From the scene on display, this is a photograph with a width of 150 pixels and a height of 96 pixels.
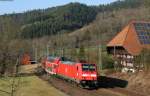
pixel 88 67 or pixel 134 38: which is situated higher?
pixel 134 38

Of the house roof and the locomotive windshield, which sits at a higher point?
the house roof

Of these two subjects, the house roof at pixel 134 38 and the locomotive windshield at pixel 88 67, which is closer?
the locomotive windshield at pixel 88 67

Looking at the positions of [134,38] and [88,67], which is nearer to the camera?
[88,67]

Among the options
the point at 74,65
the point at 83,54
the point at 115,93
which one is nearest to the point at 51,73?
the point at 83,54

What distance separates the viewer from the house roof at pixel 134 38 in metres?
67.7

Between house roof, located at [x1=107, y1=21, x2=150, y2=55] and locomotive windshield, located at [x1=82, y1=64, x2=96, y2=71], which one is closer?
locomotive windshield, located at [x1=82, y1=64, x2=96, y2=71]

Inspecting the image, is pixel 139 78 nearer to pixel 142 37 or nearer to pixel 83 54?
pixel 142 37

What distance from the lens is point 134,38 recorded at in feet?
227

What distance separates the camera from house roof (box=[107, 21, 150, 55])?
67.7 metres

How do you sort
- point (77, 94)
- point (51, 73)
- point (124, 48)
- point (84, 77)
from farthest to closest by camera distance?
point (51, 73) → point (124, 48) → point (84, 77) → point (77, 94)

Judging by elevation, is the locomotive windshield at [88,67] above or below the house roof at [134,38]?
below

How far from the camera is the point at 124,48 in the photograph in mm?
68000

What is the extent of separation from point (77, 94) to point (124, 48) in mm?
27967

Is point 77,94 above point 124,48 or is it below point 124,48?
below
